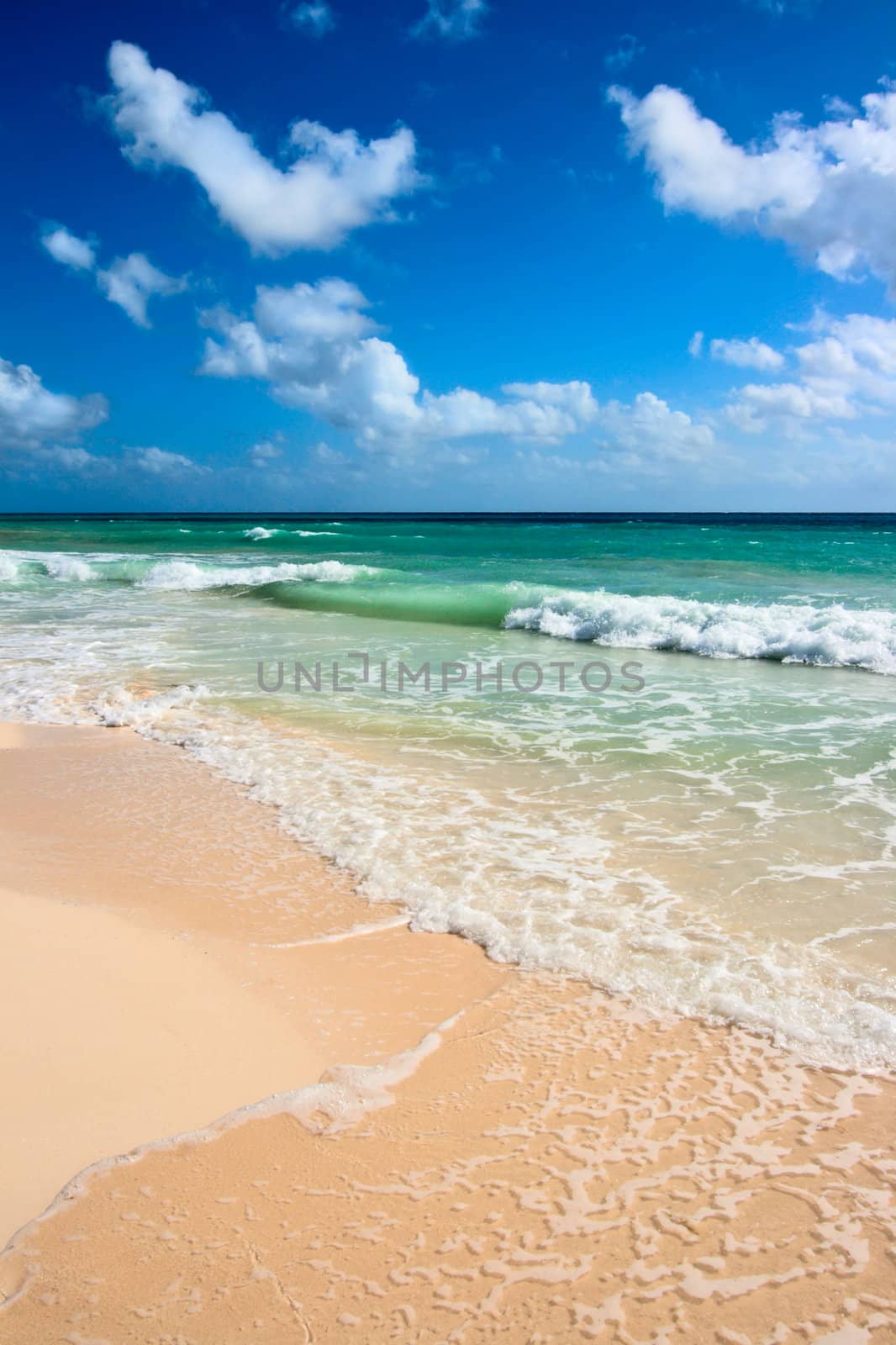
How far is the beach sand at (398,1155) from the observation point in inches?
84.4

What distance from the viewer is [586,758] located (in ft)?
23.1

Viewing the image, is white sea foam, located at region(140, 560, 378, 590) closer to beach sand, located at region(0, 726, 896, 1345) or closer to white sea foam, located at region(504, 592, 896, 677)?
white sea foam, located at region(504, 592, 896, 677)

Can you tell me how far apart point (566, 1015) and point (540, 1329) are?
136 centimetres

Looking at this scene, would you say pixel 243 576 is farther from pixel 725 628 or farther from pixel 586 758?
pixel 586 758

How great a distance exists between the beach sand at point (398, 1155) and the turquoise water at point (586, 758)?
19.0 inches

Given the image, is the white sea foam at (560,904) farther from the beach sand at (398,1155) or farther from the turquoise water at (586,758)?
the beach sand at (398,1155)

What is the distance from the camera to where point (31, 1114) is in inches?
108

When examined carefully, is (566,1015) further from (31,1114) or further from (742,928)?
(31,1114)

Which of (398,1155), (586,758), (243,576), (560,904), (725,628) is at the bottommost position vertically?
(398,1155)

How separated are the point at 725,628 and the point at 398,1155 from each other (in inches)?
478

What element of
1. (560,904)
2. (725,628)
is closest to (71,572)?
(725,628)

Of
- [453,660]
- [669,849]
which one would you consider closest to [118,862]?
[669,849]

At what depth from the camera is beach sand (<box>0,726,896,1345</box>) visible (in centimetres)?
214

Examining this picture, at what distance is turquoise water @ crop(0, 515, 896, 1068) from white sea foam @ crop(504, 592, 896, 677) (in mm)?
52
